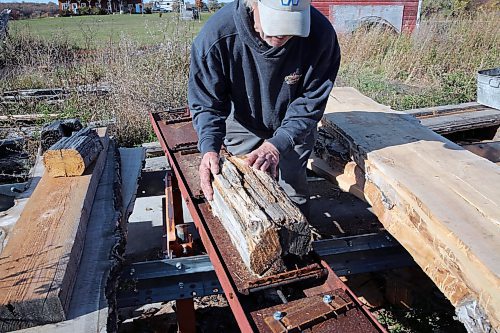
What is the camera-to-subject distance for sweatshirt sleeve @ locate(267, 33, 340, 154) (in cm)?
277

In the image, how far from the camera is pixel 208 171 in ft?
7.99

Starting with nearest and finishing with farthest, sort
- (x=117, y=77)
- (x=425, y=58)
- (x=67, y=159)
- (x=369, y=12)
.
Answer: (x=67, y=159), (x=117, y=77), (x=425, y=58), (x=369, y=12)

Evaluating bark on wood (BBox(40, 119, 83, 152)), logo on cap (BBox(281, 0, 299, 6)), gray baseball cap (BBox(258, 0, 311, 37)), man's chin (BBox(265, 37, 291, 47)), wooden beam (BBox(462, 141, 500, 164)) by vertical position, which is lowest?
wooden beam (BBox(462, 141, 500, 164))

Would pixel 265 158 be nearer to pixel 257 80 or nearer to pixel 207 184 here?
pixel 207 184

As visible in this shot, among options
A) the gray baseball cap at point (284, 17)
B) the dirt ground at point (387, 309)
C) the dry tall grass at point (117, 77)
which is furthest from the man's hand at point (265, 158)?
the dry tall grass at point (117, 77)

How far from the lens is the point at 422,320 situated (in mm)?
3350

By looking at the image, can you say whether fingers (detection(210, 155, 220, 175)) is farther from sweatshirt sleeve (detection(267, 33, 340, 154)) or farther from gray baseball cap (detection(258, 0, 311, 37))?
gray baseball cap (detection(258, 0, 311, 37))

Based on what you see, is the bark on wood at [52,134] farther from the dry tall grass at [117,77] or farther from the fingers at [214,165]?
the fingers at [214,165]

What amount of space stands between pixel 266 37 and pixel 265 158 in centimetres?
63

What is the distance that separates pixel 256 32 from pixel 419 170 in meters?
1.27

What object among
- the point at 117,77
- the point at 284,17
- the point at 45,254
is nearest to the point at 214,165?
the point at 284,17

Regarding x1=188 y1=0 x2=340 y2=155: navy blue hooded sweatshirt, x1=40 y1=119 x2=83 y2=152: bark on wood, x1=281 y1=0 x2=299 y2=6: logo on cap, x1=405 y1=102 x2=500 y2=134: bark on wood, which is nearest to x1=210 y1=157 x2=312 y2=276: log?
x1=188 y1=0 x2=340 y2=155: navy blue hooded sweatshirt

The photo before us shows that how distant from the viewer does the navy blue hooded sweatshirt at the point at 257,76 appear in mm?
2639

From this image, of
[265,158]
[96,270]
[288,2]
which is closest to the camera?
[288,2]
